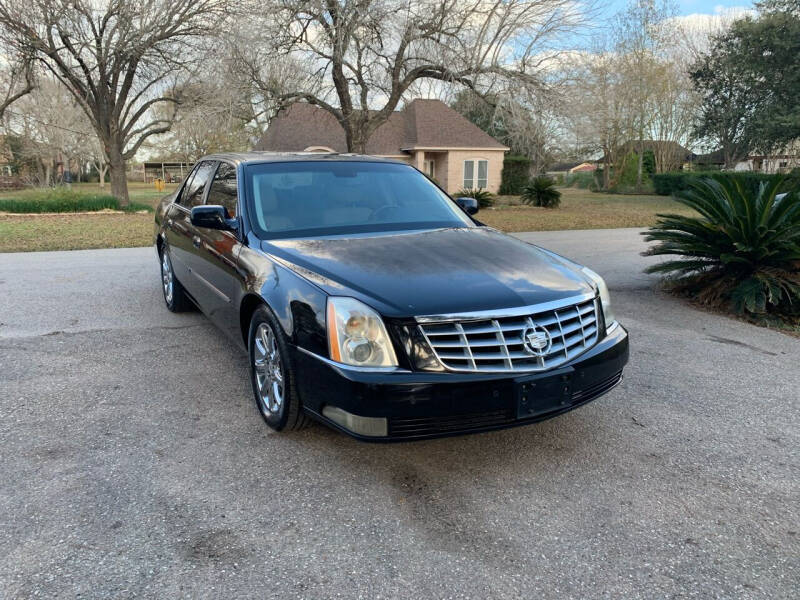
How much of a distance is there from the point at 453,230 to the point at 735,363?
281 cm

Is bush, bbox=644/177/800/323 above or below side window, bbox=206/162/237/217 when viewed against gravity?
below

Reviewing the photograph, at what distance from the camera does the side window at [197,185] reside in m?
5.29

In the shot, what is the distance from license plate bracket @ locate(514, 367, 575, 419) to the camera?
2.84m

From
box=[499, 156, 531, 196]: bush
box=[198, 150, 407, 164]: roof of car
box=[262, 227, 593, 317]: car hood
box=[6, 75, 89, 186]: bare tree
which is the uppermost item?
box=[6, 75, 89, 186]: bare tree

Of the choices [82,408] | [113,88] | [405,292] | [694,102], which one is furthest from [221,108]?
[694,102]

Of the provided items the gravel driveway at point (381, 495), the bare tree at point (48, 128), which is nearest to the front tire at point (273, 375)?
the gravel driveway at point (381, 495)

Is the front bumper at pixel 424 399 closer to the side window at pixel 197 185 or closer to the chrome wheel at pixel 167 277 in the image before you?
the side window at pixel 197 185

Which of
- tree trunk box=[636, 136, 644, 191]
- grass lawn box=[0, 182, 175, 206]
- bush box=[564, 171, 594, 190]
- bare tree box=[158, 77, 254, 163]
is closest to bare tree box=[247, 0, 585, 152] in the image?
bare tree box=[158, 77, 254, 163]

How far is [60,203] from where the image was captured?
1977 cm

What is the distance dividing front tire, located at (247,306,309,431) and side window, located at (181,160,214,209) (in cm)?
212

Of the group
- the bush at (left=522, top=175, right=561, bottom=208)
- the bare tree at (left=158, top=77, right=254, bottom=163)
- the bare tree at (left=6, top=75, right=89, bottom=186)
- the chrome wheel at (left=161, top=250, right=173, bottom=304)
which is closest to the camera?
the chrome wheel at (left=161, top=250, right=173, bottom=304)

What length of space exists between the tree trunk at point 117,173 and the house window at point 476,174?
677 inches

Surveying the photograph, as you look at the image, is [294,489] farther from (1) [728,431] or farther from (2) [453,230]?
(1) [728,431]

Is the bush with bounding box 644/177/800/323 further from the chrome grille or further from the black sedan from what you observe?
the chrome grille
